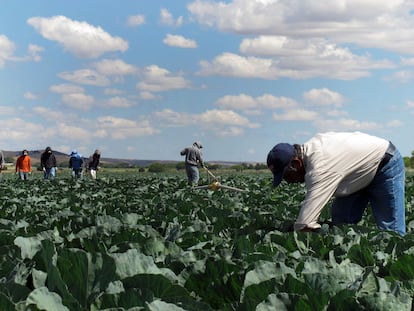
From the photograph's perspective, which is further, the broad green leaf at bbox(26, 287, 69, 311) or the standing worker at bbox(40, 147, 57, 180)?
the standing worker at bbox(40, 147, 57, 180)

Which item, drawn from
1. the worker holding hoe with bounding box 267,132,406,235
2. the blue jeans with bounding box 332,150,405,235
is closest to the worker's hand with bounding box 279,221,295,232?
the worker holding hoe with bounding box 267,132,406,235

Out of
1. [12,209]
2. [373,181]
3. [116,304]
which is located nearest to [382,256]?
[116,304]

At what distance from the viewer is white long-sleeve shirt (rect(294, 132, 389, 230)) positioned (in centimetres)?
591

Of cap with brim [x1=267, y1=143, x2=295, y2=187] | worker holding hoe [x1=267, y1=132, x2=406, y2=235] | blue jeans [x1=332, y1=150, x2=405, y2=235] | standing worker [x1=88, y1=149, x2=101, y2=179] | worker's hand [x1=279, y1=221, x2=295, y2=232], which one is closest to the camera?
cap with brim [x1=267, y1=143, x2=295, y2=187]

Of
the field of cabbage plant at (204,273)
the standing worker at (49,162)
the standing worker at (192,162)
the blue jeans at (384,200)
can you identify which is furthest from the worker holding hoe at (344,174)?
the standing worker at (49,162)

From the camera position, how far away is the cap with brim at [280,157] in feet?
18.9

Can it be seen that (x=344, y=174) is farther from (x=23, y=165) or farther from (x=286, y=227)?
(x=23, y=165)

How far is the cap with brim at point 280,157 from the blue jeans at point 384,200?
4.85 ft

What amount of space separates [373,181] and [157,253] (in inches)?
129

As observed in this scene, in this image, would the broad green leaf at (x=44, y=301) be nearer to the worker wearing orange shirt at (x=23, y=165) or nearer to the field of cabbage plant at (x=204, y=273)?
the field of cabbage plant at (x=204, y=273)

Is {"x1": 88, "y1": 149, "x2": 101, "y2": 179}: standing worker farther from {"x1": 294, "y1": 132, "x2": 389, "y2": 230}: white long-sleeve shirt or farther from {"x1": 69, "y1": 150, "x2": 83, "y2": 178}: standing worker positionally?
{"x1": 294, "y1": 132, "x2": 389, "y2": 230}: white long-sleeve shirt

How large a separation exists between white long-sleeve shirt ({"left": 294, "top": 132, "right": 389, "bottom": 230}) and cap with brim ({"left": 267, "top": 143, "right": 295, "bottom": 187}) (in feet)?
0.86

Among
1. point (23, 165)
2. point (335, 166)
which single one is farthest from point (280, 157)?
point (23, 165)

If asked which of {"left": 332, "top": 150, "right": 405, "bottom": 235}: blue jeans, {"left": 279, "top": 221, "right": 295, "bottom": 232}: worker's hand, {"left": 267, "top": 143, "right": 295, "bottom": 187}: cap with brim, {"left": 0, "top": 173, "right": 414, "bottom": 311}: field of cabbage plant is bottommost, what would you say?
{"left": 279, "top": 221, "right": 295, "bottom": 232}: worker's hand
